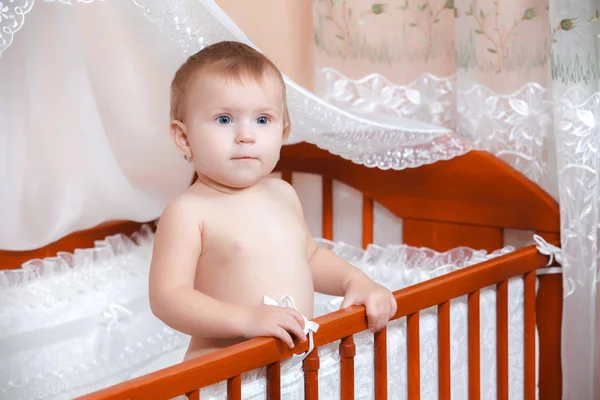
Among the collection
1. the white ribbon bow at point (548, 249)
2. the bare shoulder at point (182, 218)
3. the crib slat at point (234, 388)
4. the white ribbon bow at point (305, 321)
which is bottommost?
the white ribbon bow at point (548, 249)

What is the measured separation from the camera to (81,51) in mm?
1537

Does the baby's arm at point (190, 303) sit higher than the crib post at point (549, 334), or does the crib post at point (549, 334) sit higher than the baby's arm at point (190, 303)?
the baby's arm at point (190, 303)

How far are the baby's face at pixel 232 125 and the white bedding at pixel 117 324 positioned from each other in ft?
1.28

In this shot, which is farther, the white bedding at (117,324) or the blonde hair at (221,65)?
the white bedding at (117,324)

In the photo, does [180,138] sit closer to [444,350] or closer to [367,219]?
[444,350]

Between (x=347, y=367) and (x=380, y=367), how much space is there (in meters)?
0.09

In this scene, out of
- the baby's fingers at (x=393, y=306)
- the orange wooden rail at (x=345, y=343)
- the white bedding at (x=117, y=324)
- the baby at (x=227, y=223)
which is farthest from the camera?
the white bedding at (x=117, y=324)

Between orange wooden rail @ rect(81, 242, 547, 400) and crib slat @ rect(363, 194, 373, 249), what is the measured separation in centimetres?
44

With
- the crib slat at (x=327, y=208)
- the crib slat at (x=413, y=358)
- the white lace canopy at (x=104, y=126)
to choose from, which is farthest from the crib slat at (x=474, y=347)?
the crib slat at (x=327, y=208)

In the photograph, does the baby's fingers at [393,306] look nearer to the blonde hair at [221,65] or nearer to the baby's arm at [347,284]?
the baby's arm at [347,284]

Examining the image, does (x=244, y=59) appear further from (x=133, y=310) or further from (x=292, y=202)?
(x=133, y=310)

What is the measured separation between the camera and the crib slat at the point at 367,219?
2012 millimetres

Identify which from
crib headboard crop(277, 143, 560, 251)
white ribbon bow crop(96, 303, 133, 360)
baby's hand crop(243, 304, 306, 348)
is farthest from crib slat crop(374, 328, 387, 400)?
white ribbon bow crop(96, 303, 133, 360)

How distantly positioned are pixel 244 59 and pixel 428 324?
564mm
